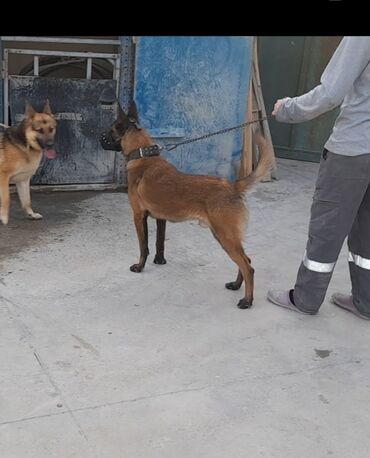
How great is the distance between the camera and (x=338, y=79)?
9.95ft

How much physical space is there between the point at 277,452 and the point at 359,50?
81.3 inches

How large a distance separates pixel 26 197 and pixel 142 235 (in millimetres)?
1433

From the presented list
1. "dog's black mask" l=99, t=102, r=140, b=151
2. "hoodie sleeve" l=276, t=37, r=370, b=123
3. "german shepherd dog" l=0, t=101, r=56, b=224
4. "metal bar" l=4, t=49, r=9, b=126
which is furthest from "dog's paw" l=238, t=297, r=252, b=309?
"metal bar" l=4, t=49, r=9, b=126

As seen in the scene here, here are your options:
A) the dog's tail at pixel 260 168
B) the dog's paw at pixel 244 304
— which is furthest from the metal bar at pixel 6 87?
the dog's paw at pixel 244 304

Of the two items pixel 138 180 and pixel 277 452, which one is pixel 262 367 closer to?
pixel 277 452

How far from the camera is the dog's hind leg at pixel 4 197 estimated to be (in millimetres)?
4551

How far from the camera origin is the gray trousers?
10.5 ft

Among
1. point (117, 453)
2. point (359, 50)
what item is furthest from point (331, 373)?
point (359, 50)

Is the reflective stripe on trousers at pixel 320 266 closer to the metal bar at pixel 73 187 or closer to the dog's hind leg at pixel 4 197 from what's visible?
the dog's hind leg at pixel 4 197

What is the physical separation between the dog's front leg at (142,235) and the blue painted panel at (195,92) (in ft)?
6.20

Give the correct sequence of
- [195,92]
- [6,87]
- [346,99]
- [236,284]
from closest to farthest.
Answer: [346,99]
[236,284]
[6,87]
[195,92]

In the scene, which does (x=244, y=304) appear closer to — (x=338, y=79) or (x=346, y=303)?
(x=346, y=303)

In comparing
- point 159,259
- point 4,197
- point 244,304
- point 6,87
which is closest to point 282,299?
point 244,304

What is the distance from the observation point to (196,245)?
4660 millimetres
